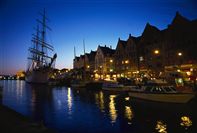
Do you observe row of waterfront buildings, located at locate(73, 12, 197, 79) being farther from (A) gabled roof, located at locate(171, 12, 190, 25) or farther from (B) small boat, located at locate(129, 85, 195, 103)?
(B) small boat, located at locate(129, 85, 195, 103)

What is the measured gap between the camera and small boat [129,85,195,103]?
25.2 meters

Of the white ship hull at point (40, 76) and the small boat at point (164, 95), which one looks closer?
the small boat at point (164, 95)

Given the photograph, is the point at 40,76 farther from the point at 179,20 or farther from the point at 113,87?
the point at 179,20

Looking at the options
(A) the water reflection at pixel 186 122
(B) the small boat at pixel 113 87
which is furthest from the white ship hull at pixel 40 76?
(A) the water reflection at pixel 186 122

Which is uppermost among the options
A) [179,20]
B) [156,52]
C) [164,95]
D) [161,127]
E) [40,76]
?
[179,20]

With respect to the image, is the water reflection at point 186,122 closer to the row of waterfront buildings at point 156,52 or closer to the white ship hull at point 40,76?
the row of waterfront buildings at point 156,52

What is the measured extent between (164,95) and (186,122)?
28.9ft

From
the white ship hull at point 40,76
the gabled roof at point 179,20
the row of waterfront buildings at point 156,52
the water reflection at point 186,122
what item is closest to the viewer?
the water reflection at point 186,122

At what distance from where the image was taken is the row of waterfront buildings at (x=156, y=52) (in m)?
49.1

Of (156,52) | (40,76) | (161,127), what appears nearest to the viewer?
(161,127)

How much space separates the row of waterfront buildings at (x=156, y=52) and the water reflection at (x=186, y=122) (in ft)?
90.5

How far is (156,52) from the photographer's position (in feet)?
148

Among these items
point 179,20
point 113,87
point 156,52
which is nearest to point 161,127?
point 156,52

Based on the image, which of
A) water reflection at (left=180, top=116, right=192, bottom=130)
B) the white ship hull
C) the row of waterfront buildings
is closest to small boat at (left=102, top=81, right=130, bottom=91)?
the row of waterfront buildings
